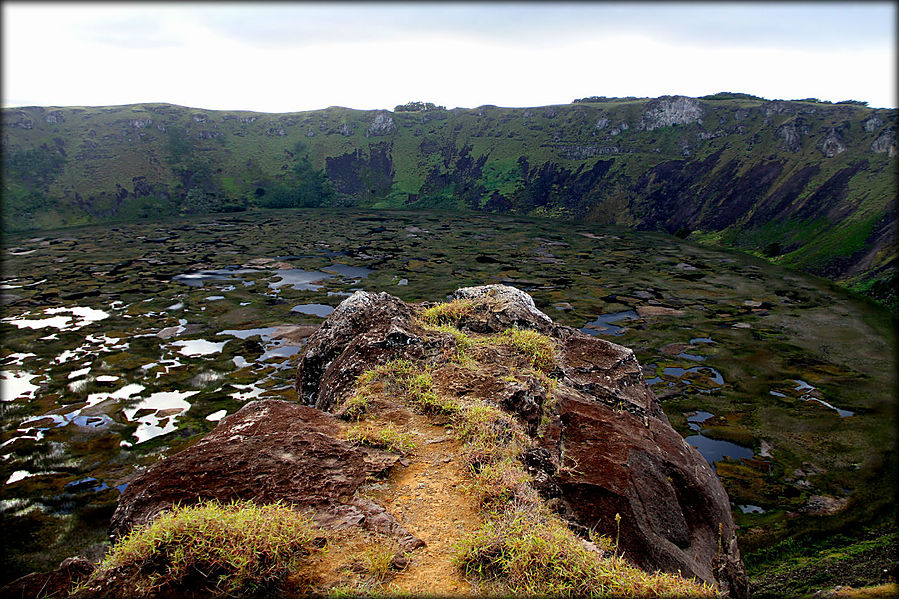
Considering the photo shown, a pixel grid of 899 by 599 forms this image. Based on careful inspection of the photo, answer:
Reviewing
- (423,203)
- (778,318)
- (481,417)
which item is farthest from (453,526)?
(423,203)

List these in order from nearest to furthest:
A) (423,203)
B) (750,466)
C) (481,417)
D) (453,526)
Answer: (453,526), (481,417), (750,466), (423,203)

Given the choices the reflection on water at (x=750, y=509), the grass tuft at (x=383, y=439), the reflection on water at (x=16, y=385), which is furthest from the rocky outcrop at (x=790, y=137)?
the reflection on water at (x=16, y=385)

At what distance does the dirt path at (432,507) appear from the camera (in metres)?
5.32

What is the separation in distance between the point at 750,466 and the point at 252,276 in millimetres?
48523

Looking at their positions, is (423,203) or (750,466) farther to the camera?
(423,203)

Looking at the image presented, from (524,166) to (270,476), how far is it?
127 meters

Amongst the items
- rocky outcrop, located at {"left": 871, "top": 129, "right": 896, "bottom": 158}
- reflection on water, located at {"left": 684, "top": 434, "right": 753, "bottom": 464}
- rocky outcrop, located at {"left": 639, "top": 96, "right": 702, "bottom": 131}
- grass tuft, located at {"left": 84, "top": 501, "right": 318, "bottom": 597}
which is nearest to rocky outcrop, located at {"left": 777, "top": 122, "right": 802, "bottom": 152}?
rocky outcrop, located at {"left": 871, "top": 129, "right": 896, "bottom": 158}

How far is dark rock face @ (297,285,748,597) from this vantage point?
296 inches

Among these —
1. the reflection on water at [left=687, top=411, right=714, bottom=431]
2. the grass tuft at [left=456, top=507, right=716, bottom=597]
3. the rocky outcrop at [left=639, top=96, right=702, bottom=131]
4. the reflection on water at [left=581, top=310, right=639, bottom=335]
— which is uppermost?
the rocky outcrop at [left=639, top=96, right=702, bottom=131]

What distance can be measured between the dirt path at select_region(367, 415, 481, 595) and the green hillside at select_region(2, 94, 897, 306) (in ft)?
193

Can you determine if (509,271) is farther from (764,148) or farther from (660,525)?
(764,148)

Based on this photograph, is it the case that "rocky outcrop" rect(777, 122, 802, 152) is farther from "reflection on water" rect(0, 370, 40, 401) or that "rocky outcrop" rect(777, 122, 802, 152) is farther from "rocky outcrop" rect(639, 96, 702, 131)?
"reflection on water" rect(0, 370, 40, 401)

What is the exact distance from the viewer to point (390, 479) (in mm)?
7250

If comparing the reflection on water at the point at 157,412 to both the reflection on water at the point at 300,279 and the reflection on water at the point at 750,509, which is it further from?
the reflection on water at the point at 750,509
